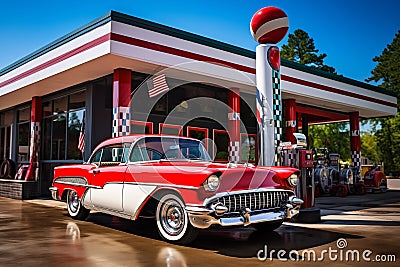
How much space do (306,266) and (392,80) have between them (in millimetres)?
41798

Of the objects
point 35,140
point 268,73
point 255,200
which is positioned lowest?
point 255,200

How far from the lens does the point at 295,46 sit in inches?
1672

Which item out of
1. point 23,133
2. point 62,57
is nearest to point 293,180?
point 62,57

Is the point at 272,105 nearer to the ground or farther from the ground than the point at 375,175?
farther from the ground

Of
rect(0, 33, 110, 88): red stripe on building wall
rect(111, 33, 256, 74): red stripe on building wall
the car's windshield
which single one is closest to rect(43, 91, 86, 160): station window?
rect(0, 33, 110, 88): red stripe on building wall

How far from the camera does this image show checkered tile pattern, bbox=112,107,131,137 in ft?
31.1

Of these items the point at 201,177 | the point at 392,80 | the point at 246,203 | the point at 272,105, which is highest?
the point at 392,80

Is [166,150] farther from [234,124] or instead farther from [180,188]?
[234,124]

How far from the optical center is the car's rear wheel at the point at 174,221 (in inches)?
193

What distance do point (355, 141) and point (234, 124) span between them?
8530mm

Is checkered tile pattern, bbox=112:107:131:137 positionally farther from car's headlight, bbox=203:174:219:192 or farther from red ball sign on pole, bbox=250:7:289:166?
car's headlight, bbox=203:174:219:192

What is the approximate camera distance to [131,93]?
1127cm

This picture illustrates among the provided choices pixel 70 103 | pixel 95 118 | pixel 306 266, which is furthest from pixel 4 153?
pixel 306 266

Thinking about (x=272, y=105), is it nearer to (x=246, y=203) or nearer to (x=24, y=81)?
(x=246, y=203)
